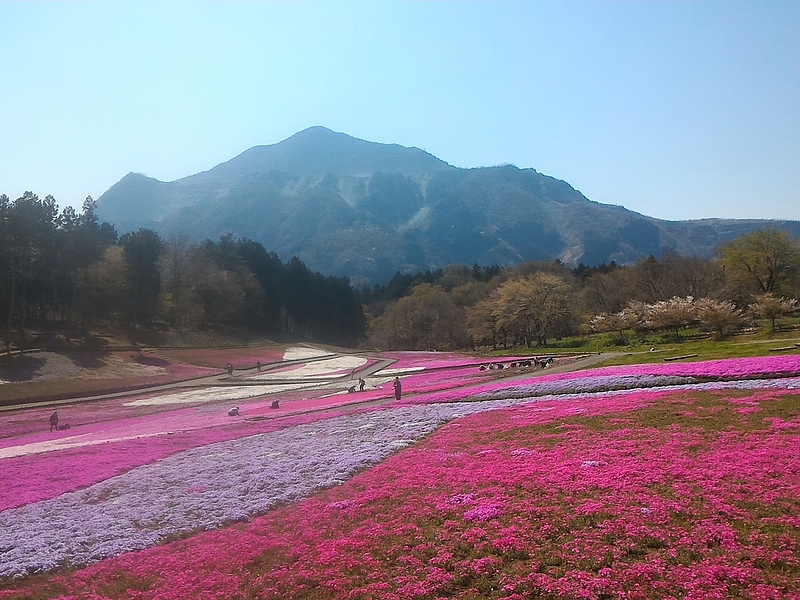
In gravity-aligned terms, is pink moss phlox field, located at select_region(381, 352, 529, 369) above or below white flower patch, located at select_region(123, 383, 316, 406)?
below

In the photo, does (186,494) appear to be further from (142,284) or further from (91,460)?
(142,284)

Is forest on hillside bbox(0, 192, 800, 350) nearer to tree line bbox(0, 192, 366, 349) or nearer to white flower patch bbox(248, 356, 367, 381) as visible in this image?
tree line bbox(0, 192, 366, 349)

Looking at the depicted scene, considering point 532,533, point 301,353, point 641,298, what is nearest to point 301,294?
point 301,353

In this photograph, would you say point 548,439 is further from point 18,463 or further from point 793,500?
point 18,463

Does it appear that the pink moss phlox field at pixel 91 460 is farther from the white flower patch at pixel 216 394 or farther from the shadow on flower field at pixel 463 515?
the white flower patch at pixel 216 394

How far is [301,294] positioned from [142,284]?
4749 cm

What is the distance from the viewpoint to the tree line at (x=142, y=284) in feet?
195

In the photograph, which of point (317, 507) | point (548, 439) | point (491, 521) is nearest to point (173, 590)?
point (317, 507)

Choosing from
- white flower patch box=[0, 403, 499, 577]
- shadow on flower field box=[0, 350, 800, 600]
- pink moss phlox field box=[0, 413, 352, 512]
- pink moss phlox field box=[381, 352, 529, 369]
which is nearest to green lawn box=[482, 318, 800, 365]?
pink moss phlox field box=[381, 352, 529, 369]

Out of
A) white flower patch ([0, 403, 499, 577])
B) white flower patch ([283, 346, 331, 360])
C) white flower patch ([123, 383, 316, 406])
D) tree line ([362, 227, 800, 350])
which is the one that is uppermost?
tree line ([362, 227, 800, 350])

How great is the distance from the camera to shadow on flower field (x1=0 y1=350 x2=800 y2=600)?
8.11m

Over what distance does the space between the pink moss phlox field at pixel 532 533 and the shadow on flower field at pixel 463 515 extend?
4cm

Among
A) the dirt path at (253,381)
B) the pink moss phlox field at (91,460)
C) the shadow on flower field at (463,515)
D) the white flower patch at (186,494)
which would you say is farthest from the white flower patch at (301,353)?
the shadow on flower field at (463,515)

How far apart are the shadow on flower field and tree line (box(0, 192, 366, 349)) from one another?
1983 inches
